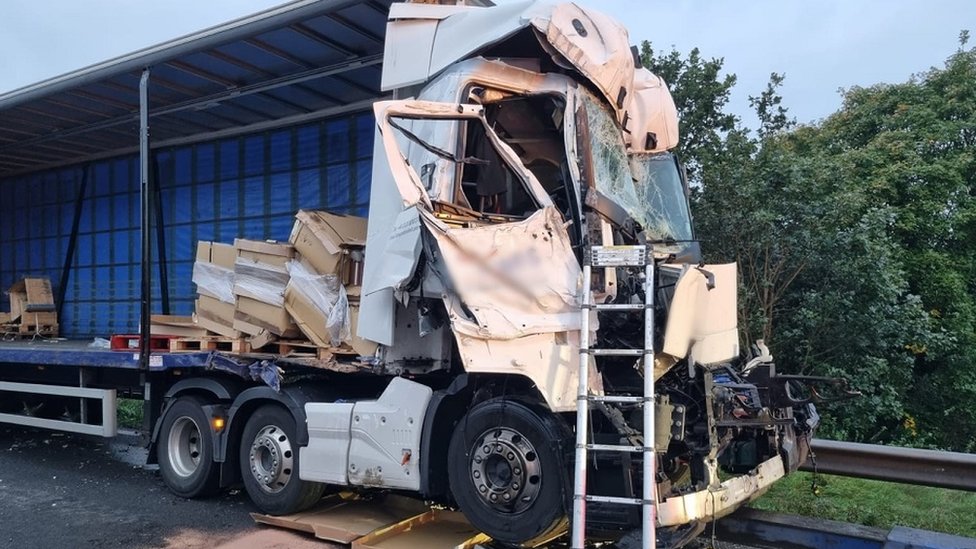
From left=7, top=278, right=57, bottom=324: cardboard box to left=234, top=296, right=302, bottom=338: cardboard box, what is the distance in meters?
6.92

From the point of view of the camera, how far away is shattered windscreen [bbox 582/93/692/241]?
468 cm

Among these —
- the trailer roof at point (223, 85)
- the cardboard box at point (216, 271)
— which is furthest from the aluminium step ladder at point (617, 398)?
the cardboard box at point (216, 271)

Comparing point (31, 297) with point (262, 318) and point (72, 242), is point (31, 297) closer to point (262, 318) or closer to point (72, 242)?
point (72, 242)

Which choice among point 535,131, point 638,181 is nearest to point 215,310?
point 535,131

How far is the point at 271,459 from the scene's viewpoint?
5.86 m

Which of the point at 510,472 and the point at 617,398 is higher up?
the point at 617,398

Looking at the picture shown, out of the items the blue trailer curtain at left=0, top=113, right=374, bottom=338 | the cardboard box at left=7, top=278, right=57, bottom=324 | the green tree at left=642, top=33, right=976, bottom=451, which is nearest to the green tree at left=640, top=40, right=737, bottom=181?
the green tree at left=642, top=33, right=976, bottom=451

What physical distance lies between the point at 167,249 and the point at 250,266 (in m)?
4.47

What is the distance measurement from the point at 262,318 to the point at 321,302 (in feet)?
2.33

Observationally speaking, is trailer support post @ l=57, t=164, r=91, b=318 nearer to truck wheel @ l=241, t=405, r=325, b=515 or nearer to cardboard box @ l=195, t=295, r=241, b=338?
cardboard box @ l=195, t=295, r=241, b=338

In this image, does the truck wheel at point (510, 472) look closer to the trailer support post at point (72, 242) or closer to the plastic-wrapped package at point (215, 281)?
the plastic-wrapped package at point (215, 281)

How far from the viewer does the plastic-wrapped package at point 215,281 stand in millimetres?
6539

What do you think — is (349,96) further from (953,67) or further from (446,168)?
(953,67)

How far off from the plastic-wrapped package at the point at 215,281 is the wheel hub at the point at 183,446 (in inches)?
45.1
